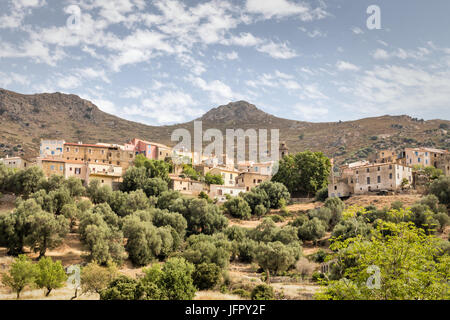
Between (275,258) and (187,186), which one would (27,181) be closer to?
(187,186)

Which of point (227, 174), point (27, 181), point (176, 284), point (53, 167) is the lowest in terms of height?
point (176, 284)

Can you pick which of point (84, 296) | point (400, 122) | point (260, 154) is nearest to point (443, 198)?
point (84, 296)

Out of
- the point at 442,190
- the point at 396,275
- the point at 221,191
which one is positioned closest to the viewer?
the point at 396,275

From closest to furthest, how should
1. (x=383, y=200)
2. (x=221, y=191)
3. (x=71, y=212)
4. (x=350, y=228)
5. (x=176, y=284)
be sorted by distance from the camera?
(x=176, y=284) → (x=350, y=228) → (x=71, y=212) → (x=383, y=200) → (x=221, y=191)

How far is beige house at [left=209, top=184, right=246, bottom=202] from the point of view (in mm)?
72875

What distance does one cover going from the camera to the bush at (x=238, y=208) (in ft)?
213

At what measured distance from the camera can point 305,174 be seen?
78688 mm

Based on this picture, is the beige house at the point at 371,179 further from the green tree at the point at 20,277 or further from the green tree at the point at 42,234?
the green tree at the point at 20,277

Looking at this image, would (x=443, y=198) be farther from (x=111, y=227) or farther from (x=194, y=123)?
(x=194, y=123)

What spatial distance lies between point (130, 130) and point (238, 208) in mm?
125096

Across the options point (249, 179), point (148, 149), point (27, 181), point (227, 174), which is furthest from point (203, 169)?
point (27, 181)

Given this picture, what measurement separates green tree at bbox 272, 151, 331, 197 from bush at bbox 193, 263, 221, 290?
4055 cm

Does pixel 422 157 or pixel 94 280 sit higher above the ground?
pixel 422 157
